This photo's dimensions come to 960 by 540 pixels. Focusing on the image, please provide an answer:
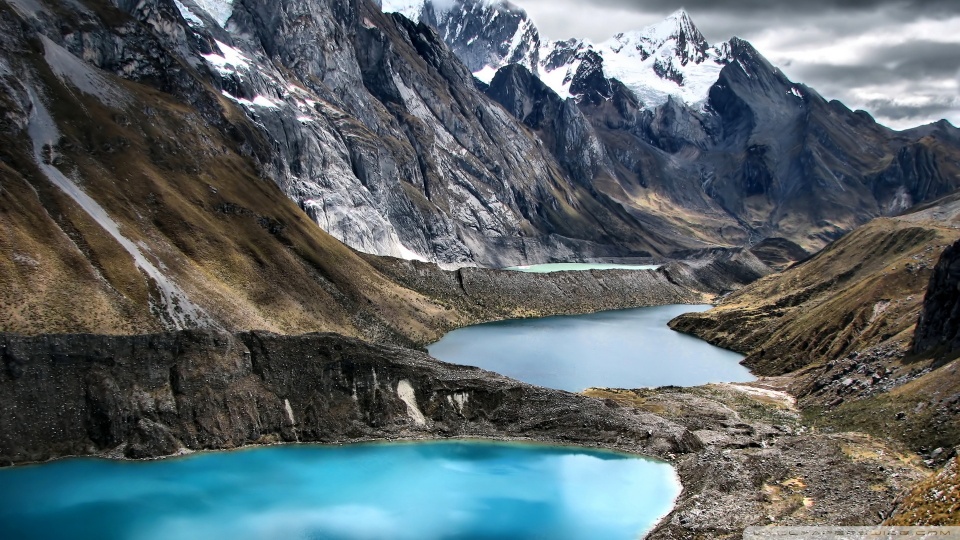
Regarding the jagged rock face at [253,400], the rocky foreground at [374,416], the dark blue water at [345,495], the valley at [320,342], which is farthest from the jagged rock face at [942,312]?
the dark blue water at [345,495]

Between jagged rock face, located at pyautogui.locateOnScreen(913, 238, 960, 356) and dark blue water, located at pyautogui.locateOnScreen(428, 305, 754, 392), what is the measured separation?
33.6 m

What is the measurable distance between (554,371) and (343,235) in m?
92.4

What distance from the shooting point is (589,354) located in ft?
434

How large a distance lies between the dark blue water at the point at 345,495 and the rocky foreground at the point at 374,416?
269 cm

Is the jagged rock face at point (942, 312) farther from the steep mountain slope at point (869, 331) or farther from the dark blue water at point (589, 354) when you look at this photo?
the dark blue water at point (589, 354)

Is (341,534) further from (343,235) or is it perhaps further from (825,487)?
(343,235)

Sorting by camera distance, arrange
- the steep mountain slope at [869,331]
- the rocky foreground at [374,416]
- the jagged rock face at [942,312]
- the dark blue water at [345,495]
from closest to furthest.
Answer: the dark blue water at [345,495] → the rocky foreground at [374,416] → the steep mountain slope at [869,331] → the jagged rock face at [942,312]

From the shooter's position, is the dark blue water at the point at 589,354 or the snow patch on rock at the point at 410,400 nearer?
the snow patch on rock at the point at 410,400

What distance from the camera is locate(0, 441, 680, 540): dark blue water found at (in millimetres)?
53969

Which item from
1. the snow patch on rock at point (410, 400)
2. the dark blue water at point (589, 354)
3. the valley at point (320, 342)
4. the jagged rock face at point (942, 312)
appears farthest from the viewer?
the dark blue water at point (589, 354)

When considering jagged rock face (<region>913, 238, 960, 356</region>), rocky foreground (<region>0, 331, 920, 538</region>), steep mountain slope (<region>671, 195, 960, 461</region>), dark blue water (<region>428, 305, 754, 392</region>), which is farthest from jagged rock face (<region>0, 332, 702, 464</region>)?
jagged rock face (<region>913, 238, 960, 356</region>)

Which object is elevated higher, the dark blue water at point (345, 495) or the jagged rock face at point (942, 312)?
the jagged rock face at point (942, 312)

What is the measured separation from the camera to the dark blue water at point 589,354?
11162cm

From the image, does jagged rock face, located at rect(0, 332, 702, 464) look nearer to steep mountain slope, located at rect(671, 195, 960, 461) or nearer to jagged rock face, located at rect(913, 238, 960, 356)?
steep mountain slope, located at rect(671, 195, 960, 461)
